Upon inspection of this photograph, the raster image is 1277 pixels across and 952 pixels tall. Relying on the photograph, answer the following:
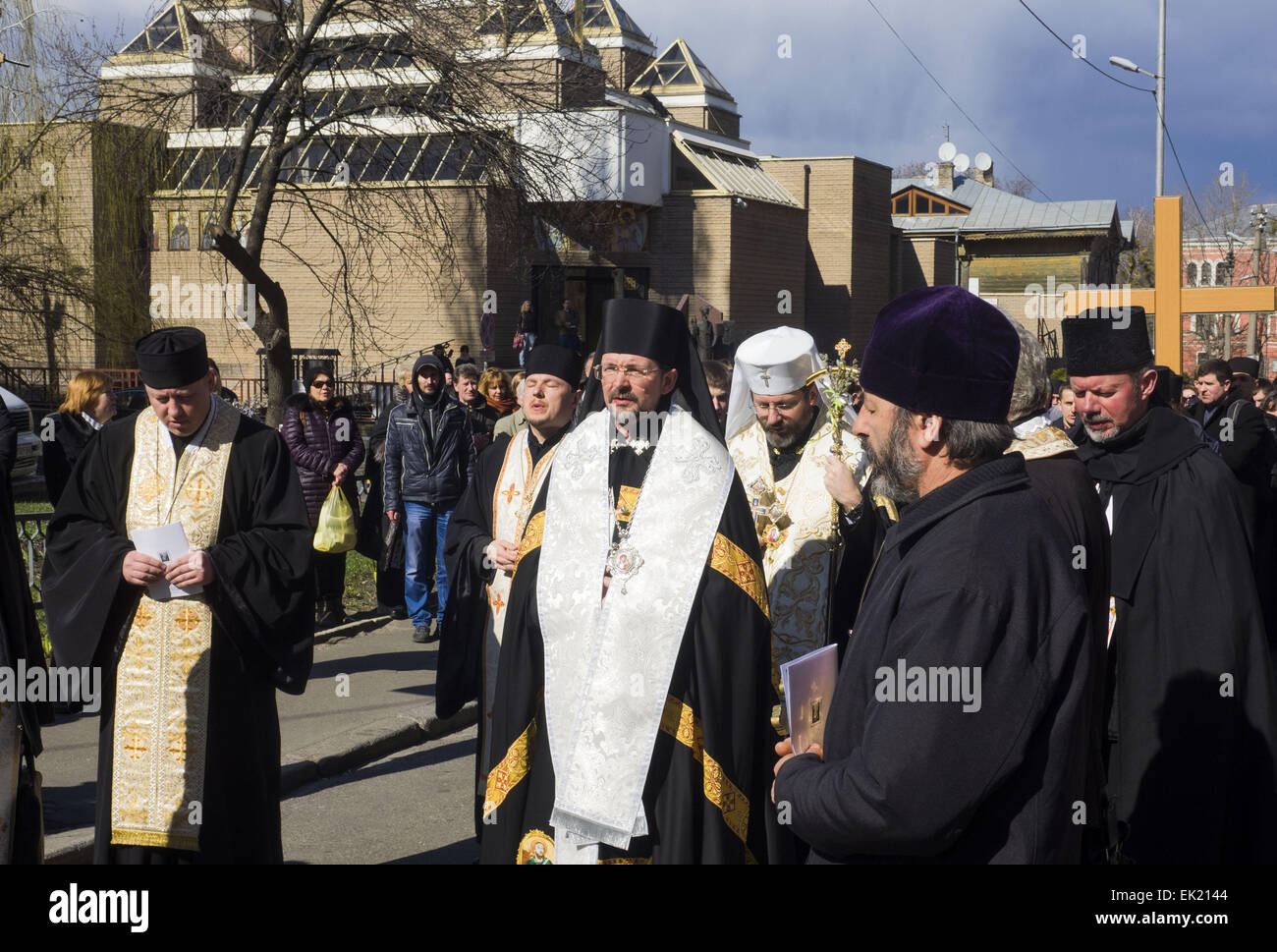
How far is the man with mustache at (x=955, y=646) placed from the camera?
7.48 feet

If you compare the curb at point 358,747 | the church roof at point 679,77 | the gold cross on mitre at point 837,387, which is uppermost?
the church roof at point 679,77

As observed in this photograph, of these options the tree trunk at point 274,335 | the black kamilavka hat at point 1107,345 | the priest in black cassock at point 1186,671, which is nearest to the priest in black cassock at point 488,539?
the black kamilavka hat at point 1107,345

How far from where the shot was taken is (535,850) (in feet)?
12.7

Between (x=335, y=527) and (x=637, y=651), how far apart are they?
5.74 meters

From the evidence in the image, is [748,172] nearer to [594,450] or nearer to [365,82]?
[365,82]

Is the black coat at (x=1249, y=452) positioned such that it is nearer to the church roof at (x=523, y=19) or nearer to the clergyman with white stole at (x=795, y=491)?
the clergyman with white stole at (x=795, y=491)

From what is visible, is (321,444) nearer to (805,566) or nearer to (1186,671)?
(805,566)

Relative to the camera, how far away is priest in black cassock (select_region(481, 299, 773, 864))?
148 inches

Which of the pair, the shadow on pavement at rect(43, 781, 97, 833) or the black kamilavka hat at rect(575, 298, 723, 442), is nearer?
the black kamilavka hat at rect(575, 298, 723, 442)

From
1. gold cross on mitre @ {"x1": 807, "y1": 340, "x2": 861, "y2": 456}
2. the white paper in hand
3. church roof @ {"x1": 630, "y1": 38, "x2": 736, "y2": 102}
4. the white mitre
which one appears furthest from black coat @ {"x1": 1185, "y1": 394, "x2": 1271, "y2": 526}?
church roof @ {"x1": 630, "y1": 38, "x2": 736, "y2": 102}

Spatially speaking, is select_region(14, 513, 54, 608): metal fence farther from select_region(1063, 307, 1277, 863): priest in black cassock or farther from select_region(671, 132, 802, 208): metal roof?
select_region(671, 132, 802, 208): metal roof

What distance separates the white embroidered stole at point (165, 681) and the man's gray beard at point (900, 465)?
10.0 ft

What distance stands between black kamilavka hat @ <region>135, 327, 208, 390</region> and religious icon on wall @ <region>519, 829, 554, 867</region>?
6.83 feet
